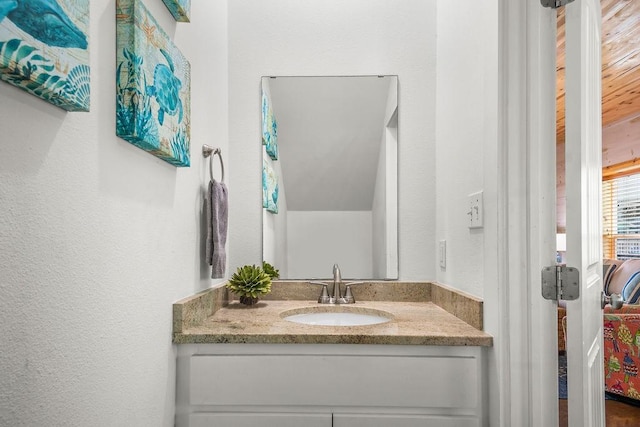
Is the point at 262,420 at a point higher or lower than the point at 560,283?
lower

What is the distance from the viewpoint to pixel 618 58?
9.45 ft

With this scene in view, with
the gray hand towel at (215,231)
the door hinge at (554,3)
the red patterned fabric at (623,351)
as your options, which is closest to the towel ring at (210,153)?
the gray hand towel at (215,231)

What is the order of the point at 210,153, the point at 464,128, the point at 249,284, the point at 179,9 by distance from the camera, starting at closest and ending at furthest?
the point at 179,9 < the point at 464,128 < the point at 210,153 < the point at 249,284

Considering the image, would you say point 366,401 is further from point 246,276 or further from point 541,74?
point 541,74

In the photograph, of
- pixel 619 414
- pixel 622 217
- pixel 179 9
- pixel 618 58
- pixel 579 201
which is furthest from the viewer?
pixel 622 217

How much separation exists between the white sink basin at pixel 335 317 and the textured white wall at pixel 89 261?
1.56ft

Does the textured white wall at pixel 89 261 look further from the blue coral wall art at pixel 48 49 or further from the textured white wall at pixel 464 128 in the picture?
the textured white wall at pixel 464 128

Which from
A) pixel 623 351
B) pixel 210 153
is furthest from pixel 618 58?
pixel 210 153

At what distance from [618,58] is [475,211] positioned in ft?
7.98

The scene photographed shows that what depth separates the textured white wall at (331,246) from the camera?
1.88 meters

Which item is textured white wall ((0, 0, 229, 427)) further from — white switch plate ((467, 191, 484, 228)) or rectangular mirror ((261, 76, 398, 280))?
white switch plate ((467, 191, 484, 228))

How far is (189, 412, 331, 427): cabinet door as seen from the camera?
1247mm

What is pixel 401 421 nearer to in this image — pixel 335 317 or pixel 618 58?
pixel 335 317

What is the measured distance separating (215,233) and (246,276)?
0.27m
